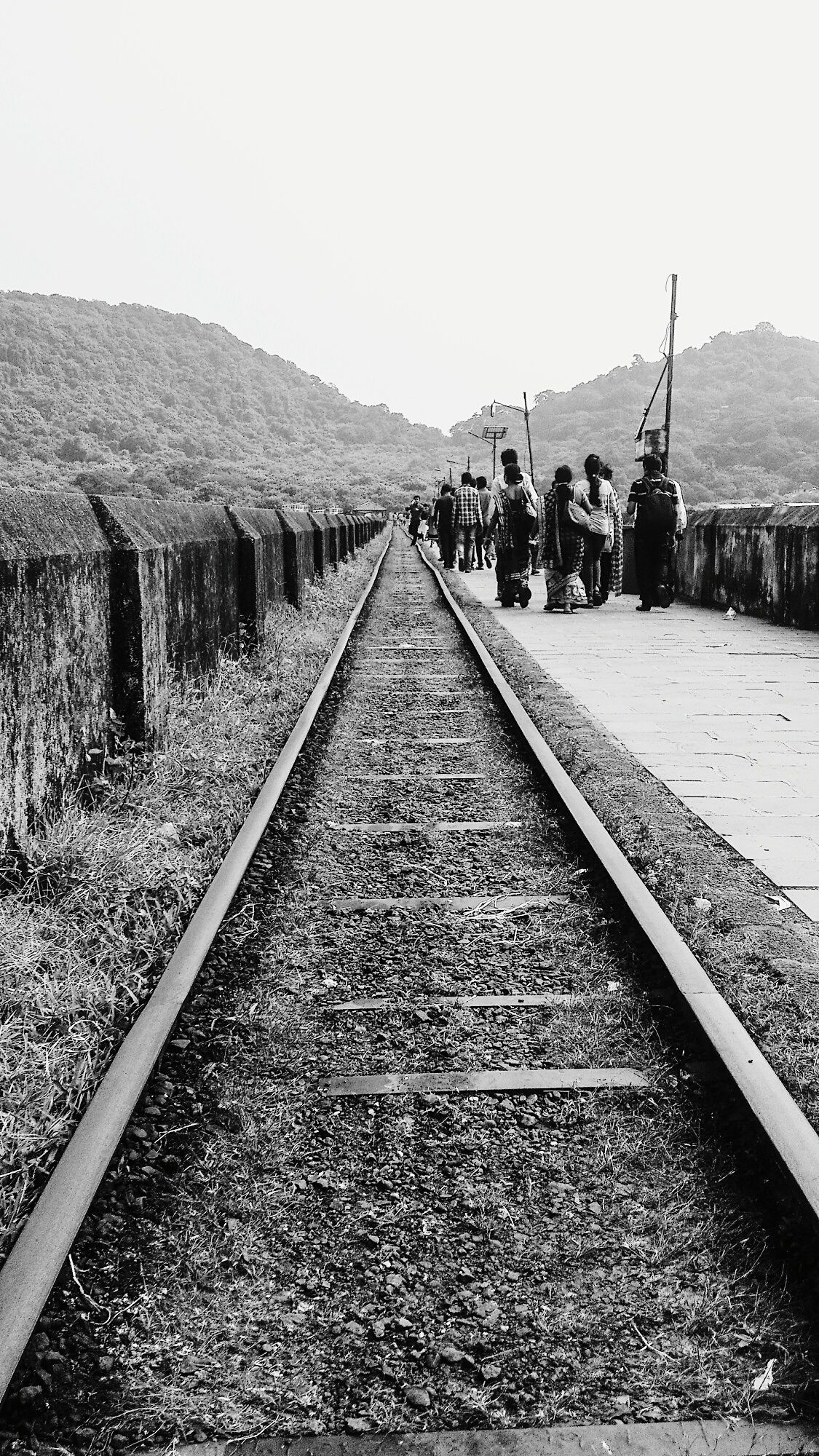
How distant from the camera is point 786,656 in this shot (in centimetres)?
1037

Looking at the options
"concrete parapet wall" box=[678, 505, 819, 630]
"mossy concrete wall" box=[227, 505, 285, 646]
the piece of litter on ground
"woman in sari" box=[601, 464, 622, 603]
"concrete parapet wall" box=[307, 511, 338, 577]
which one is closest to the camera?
the piece of litter on ground

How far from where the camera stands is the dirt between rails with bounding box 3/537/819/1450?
1.89 metres

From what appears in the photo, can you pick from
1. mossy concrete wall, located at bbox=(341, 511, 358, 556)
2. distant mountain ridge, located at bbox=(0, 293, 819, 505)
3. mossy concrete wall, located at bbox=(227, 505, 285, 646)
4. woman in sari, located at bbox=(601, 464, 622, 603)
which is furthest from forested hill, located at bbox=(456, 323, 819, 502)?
mossy concrete wall, located at bbox=(227, 505, 285, 646)

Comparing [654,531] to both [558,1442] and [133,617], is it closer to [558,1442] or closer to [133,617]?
[133,617]

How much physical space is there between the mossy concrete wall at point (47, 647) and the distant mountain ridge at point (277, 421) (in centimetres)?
5867

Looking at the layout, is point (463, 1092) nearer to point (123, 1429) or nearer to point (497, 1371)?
point (497, 1371)

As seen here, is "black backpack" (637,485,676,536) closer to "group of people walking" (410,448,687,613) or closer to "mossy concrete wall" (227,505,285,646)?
"group of people walking" (410,448,687,613)

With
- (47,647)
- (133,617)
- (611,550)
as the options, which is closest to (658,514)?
(611,550)

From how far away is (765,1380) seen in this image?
1890mm

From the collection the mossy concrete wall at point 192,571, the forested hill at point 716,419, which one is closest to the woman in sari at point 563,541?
the mossy concrete wall at point 192,571

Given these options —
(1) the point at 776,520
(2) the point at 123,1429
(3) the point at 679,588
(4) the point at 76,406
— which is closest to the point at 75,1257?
(2) the point at 123,1429

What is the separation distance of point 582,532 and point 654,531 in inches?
34.9

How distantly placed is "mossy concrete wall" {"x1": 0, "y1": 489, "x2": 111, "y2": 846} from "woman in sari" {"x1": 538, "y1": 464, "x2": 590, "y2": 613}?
1008 cm

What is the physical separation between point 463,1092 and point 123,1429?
1197mm
